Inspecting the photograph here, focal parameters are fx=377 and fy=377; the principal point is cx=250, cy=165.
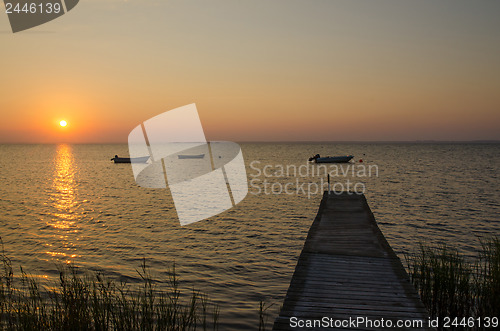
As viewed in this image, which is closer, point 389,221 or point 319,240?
point 319,240

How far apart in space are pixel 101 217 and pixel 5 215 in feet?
18.5

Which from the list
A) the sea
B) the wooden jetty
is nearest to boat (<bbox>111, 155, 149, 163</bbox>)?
the sea

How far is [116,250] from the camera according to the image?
550 inches

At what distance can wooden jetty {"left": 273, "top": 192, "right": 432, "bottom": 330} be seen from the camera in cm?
551

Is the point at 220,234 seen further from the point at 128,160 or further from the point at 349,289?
the point at 128,160

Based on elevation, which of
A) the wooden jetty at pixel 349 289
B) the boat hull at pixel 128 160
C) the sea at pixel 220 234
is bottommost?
the sea at pixel 220 234

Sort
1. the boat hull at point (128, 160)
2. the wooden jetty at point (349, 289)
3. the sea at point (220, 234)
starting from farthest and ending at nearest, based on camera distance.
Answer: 1. the boat hull at point (128, 160)
2. the sea at point (220, 234)
3. the wooden jetty at point (349, 289)

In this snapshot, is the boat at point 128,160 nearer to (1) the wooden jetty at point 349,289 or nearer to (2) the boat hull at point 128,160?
(2) the boat hull at point 128,160

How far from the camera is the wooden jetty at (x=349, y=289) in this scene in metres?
5.51

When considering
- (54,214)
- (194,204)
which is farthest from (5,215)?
(194,204)

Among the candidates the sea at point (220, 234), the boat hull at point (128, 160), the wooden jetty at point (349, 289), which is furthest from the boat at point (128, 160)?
the wooden jetty at point (349, 289)

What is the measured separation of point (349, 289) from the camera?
6.71 m

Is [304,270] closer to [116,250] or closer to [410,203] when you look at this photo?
[116,250]

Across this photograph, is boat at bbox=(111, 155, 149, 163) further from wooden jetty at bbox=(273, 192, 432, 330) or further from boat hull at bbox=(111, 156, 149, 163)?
wooden jetty at bbox=(273, 192, 432, 330)
